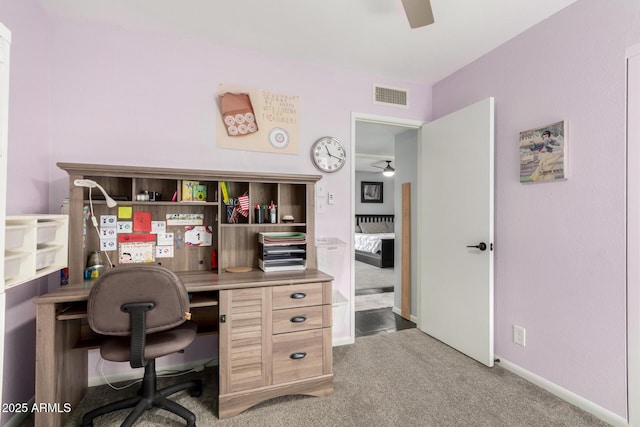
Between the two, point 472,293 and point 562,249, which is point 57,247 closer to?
point 472,293

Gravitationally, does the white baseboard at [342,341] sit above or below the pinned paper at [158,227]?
below

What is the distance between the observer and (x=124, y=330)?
1.49m

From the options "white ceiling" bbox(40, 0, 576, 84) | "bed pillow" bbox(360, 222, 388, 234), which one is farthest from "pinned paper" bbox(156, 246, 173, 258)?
"bed pillow" bbox(360, 222, 388, 234)

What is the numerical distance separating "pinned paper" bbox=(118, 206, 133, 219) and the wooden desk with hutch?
0.09 ft

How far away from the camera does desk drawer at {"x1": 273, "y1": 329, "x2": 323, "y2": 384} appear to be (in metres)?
1.90

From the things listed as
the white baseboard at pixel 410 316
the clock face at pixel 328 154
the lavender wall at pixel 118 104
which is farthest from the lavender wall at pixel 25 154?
the white baseboard at pixel 410 316

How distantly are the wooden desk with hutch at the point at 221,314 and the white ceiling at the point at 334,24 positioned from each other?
1077 mm

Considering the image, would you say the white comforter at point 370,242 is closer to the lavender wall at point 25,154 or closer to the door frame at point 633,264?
the door frame at point 633,264

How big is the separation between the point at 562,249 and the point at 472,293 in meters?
0.74

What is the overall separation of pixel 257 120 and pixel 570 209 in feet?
7.61

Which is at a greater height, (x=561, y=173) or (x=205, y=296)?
(x=561, y=173)

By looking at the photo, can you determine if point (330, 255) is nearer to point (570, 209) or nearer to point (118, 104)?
point (570, 209)

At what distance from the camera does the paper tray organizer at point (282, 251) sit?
2.20 metres

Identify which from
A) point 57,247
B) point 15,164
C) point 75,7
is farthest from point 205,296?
point 75,7
